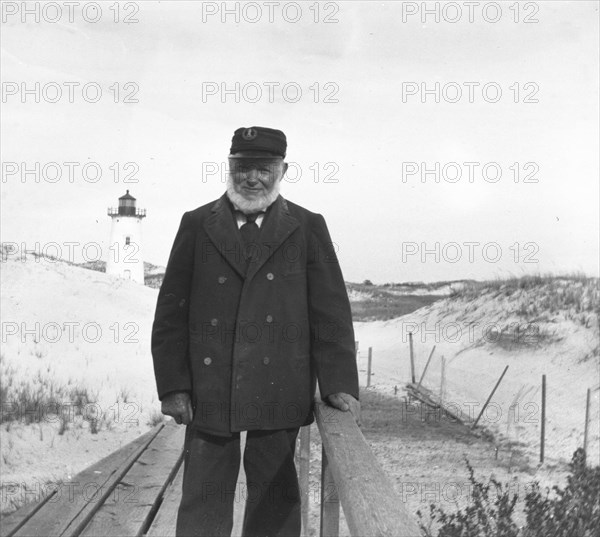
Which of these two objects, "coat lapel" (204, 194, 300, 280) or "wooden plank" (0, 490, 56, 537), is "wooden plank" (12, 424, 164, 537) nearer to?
"wooden plank" (0, 490, 56, 537)

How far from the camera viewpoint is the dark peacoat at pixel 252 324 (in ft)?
9.93

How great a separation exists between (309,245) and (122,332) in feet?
63.1

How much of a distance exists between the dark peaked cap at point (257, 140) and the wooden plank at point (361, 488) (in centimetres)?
109

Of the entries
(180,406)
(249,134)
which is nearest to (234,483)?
(180,406)

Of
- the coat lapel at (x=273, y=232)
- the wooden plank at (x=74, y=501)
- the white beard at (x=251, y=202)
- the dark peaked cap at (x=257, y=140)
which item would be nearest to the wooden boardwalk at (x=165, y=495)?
the wooden plank at (x=74, y=501)

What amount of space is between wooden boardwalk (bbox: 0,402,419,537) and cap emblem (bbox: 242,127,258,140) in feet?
3.59

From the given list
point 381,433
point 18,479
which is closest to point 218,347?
point 18,479

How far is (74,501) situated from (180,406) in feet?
6.82

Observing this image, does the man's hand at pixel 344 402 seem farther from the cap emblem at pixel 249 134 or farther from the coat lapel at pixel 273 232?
the cap emblem at pixel 249 134

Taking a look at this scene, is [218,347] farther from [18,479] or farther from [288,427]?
[18,479]

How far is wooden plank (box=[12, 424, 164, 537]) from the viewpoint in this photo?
4.20 metres

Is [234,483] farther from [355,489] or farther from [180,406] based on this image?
[355,489]

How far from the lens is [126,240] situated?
40.9 meters

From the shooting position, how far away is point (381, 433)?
38.0 feet
